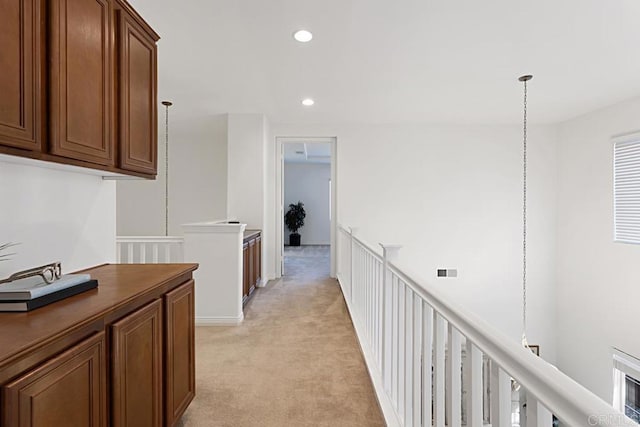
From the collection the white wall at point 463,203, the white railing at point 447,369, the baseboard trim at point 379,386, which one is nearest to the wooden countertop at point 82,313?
the white railing at point 447,369

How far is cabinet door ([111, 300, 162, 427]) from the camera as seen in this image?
3.90ft

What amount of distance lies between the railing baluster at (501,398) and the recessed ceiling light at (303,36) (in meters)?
2.73

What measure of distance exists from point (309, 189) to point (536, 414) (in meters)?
10.1

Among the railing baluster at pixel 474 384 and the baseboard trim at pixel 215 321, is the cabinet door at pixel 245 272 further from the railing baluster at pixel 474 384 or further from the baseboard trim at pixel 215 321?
the railing baluster at pixel 474 384

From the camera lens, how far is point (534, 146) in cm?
573

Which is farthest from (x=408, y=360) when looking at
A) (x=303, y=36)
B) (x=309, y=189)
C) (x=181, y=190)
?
(x=309, y=189)

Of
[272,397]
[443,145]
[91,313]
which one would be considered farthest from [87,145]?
[443,145]

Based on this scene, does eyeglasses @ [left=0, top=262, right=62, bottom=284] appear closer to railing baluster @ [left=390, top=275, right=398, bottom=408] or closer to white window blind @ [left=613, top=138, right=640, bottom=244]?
railing baluster @ [left=390, top=275, right=398, bottom=408]

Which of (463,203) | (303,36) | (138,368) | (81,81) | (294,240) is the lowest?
(294,240)

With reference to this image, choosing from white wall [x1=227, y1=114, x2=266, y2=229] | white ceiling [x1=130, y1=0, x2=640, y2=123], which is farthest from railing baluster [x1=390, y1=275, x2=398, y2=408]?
white wall [x1=227, y1=114, x2=266, y2=229]

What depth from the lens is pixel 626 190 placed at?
15.1ft

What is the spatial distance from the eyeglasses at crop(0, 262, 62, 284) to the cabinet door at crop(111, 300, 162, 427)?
337 millimetres

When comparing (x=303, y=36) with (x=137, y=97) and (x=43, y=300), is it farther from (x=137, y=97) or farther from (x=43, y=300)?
(x=43, y=300)

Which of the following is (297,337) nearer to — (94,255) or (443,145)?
(94,255)
